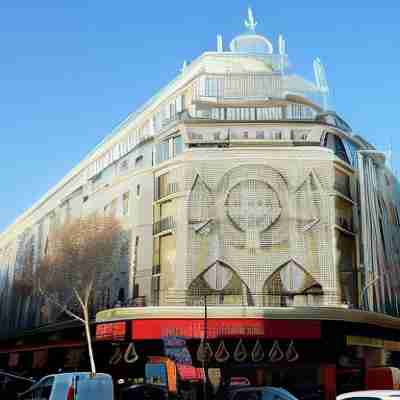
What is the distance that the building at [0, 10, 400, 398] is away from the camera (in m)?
33.3

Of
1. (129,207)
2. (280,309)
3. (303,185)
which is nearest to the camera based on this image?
(280,309)

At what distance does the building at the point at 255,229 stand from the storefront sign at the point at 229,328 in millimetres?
48

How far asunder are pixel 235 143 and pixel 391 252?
12.2 m

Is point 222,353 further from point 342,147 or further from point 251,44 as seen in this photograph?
point 251,44

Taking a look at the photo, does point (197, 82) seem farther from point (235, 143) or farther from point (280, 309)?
point (280, 309)

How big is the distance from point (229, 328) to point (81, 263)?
10065mm

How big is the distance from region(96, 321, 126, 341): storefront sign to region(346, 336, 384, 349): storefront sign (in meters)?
11.1

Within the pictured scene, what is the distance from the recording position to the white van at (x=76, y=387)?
52.6ft

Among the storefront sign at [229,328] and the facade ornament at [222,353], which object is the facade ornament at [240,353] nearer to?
the facade ornament at [222,353]

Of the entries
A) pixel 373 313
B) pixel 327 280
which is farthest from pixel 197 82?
pixel 373 313

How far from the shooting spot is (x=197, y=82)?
3869 centimetres

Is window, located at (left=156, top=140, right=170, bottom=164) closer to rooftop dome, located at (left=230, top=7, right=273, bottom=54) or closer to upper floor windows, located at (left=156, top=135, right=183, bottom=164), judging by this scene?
upper floor windows, located at (left=156, top=135, right=183, bottom=164)

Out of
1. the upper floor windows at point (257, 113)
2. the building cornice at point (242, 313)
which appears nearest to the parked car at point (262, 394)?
the building cornice at point (242, 313)

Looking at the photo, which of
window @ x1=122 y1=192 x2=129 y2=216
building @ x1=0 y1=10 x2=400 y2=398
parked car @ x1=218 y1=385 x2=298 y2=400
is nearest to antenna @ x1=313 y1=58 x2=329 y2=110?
building @ x1=0 y1=10 x2=400 y2=398
